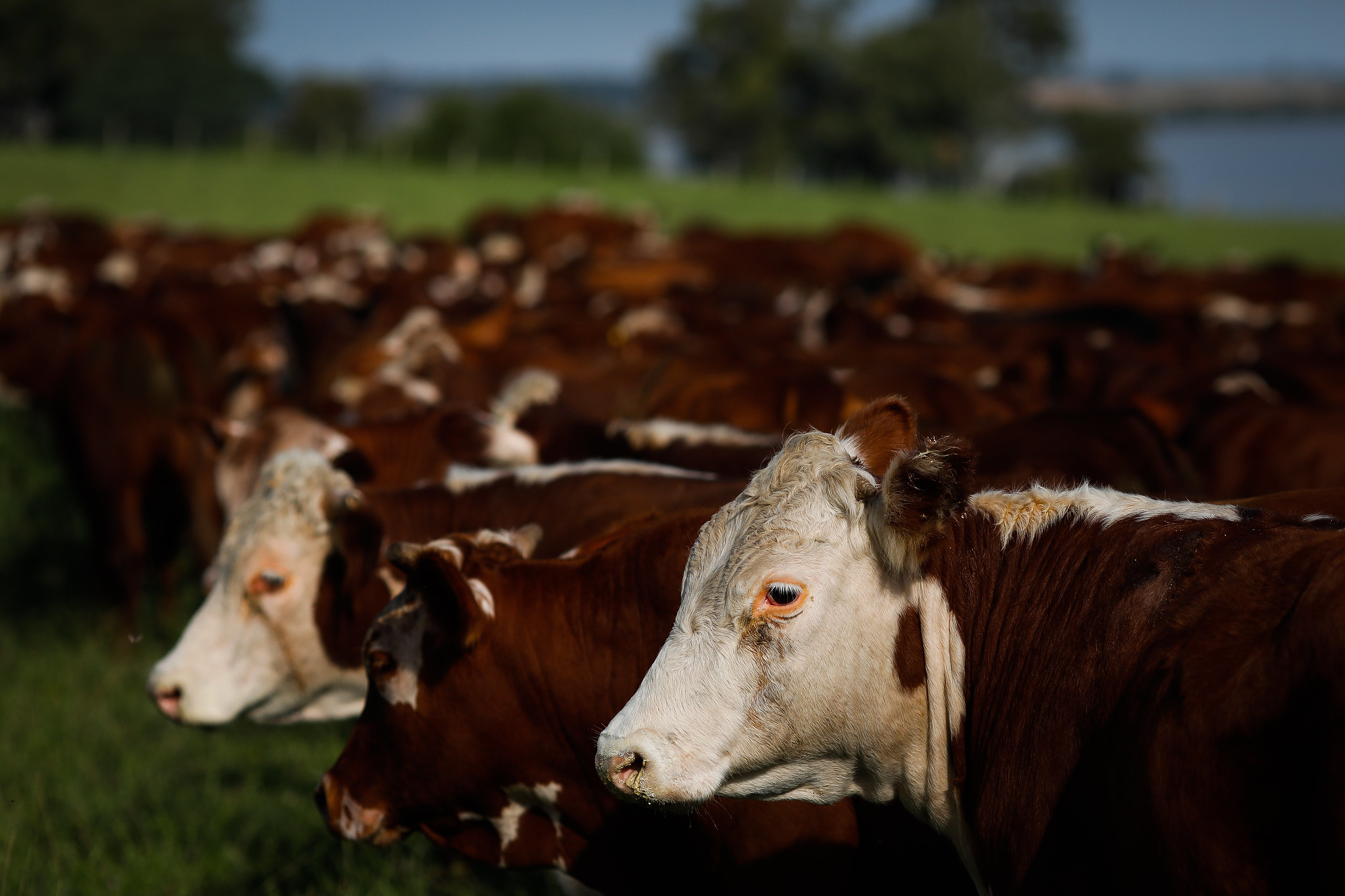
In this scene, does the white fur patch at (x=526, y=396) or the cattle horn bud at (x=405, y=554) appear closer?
the cattle horn bud at (x=405, y=554)

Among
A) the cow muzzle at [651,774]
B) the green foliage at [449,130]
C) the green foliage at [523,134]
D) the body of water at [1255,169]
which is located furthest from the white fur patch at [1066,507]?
the green foliage at [449,130]

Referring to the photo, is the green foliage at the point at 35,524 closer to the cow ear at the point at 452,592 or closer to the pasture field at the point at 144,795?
the pasture field at the point at 144,795

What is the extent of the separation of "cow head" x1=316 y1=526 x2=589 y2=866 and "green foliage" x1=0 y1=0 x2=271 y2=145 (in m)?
53.2

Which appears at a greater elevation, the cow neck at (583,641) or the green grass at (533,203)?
the green grass at (533,203)

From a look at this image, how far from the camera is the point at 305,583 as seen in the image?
3.60 m

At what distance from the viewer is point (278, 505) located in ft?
11.9

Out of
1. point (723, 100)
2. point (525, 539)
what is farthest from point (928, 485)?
point (723, 100)

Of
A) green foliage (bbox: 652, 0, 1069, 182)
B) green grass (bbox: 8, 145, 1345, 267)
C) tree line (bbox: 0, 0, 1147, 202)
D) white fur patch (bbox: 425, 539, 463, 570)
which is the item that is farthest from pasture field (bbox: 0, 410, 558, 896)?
green foliage (bbox: 652, 0, 1069, 182)

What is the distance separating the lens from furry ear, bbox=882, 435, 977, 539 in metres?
2.07

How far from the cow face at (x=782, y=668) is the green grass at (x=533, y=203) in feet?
80.8

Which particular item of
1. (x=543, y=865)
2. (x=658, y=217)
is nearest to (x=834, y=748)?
(x=543, y=865)

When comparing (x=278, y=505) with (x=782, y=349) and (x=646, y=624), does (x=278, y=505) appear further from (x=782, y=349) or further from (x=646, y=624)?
(x=782, y=349)

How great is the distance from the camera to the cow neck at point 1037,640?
2.07 meters

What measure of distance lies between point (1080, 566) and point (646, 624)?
105cm
